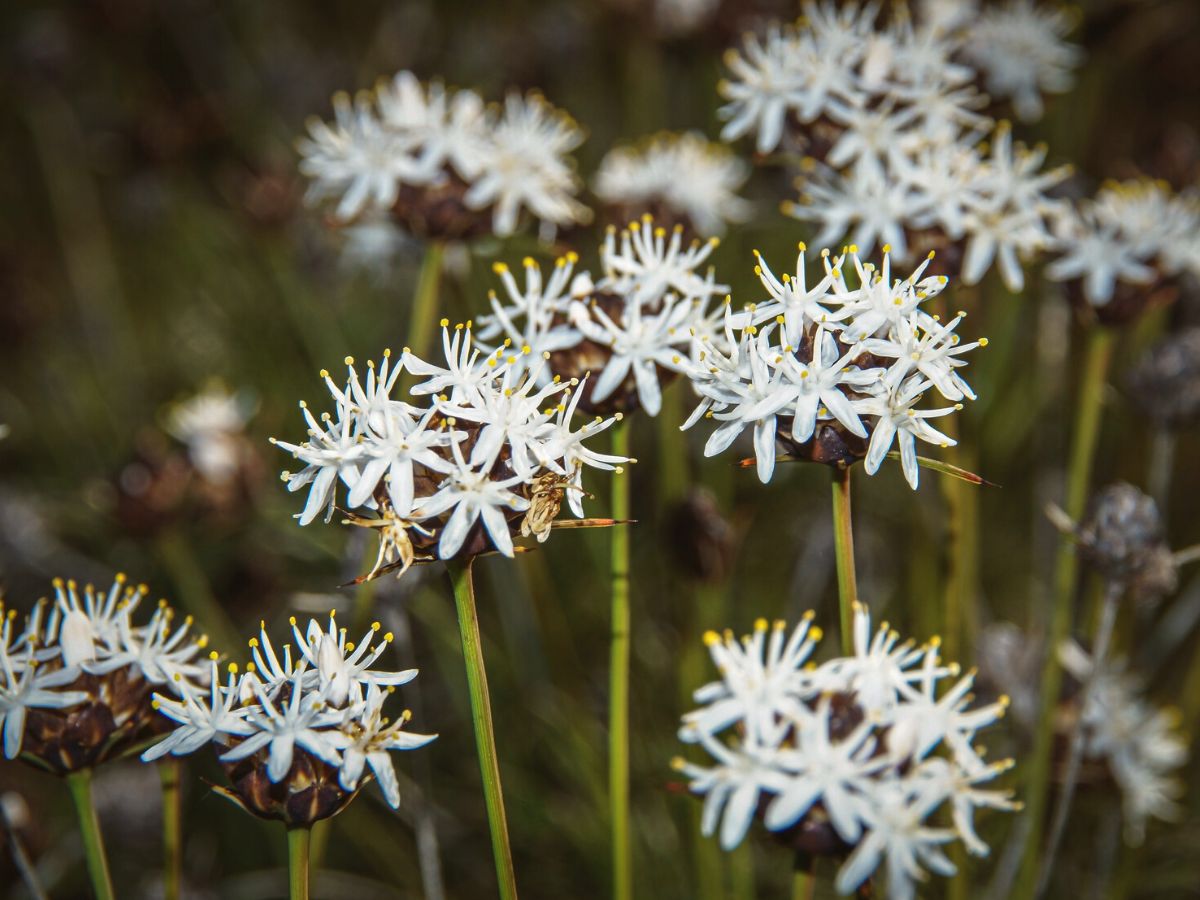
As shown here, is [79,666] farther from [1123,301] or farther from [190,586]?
[1123,301]

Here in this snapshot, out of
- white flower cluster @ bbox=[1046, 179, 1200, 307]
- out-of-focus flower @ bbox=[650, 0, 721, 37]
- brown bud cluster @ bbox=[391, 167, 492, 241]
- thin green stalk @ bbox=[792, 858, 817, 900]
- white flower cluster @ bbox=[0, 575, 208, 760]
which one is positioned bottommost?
thin green stalk @ bbox=[792, 858, 817, 900]

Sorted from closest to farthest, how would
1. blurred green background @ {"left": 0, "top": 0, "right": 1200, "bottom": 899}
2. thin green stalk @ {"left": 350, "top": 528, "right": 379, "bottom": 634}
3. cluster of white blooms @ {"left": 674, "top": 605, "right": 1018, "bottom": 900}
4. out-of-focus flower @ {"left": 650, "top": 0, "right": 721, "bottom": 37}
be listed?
cluster of white blooms @ {"left": 674, "top": 605, "right": 1018, "bottom": 900}
thin green stalk @ {"left": 350, "top": 528, "right": 379, "bottom": 634}
blurred green background @ {"left": 0, "top": 0, "right": 1200, "bottom": 899}
out-of-focus flower @ {"left": 650, "top": 0, "right": 721, "bottom": 37}

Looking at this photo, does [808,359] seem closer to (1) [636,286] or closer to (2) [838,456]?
(2) [838,456]

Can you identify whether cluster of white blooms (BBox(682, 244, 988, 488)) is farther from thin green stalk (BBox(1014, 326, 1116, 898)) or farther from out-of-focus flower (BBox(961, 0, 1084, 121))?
out-of-focus flower (BBox(961, 0, 1084, 121))

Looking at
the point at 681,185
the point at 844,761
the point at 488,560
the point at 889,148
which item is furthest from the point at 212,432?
the point at 844,761

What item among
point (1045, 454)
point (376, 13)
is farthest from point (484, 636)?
point (376, 13)

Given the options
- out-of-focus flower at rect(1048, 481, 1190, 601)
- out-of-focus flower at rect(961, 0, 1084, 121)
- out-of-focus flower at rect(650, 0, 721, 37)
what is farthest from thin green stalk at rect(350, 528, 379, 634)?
out-of-focus flower at rect(650, 0, 721, 37)
